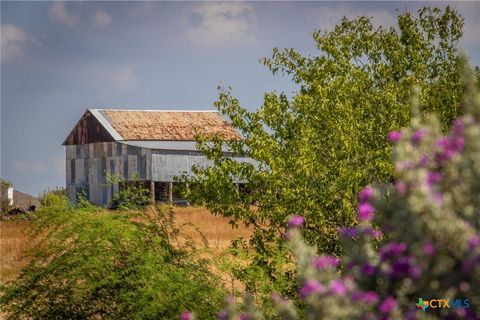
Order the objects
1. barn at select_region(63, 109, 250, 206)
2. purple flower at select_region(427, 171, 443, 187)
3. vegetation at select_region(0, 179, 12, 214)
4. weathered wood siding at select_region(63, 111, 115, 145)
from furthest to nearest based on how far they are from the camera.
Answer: vegetation at select_region(0, 179, 12, 214), weathered wood siding at select_region(63, 111, 115, 145), barn at select_region(63, 109, 250, 206), purple flower at select_region(427, 171, 443, 187)

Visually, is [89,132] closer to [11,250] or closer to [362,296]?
[11,250]

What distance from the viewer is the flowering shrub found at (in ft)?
12.6

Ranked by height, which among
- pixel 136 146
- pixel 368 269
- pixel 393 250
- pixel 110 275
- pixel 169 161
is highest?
pixel 136 146

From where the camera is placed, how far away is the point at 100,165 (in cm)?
5966

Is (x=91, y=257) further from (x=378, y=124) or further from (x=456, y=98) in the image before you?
(x=456, y=98)

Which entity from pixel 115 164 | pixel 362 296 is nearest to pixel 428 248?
pixel 362 296

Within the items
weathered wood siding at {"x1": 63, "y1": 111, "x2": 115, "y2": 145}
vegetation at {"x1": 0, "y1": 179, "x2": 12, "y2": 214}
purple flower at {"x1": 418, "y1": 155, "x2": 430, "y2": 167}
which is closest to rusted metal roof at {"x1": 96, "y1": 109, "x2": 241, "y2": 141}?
weathered wood siding at {"x1": 63, "y1": 111, "x2": 115, "y2": 145}

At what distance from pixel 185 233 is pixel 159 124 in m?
31.6

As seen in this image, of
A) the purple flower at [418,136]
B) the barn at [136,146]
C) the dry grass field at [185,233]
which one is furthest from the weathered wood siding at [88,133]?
the purple flower at [418,136]

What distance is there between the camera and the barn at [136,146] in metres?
55.3

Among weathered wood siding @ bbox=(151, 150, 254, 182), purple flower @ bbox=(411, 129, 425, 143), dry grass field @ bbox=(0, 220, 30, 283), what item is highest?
weathered wood siding @ bbox=(151, 150, 254, 182)

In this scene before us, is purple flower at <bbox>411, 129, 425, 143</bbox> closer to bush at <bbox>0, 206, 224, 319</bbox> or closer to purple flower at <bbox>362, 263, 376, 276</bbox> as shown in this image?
purple flower at <bbox>362, 263, 376, 276</bbox>

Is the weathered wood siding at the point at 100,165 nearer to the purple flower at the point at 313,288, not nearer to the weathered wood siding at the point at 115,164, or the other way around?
the weathered wood siding at the point at 115,164

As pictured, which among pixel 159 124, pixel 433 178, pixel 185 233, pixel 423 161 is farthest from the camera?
pixel 159 124
